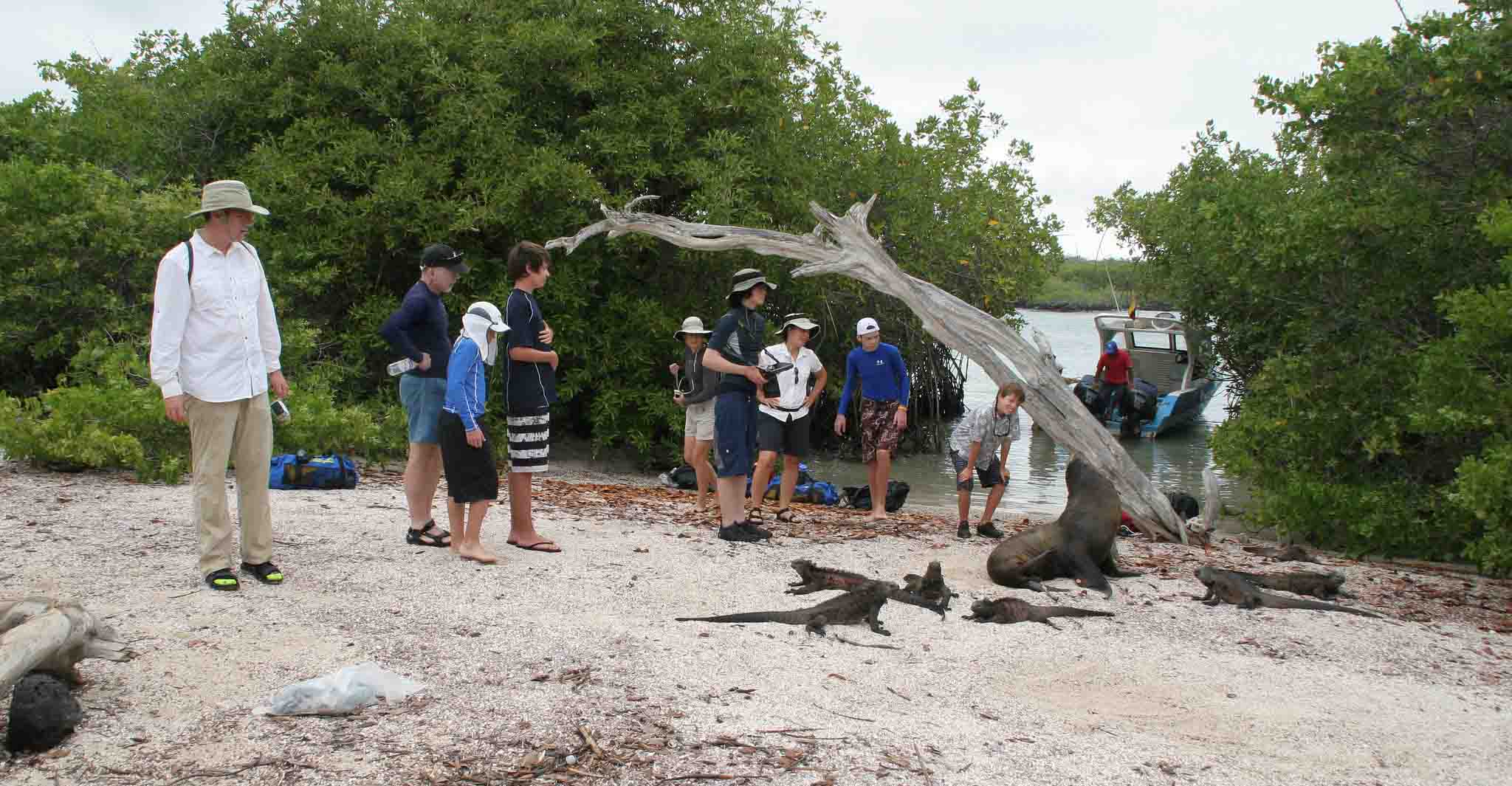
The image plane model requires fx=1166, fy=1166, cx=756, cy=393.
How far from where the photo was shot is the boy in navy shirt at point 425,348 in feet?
22.4

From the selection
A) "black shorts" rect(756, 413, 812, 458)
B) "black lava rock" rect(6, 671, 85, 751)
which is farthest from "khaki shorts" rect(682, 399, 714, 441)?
"black lava rock" rect(6, 671, 85, 751)

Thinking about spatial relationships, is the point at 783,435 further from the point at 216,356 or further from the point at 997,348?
the point at 216,356

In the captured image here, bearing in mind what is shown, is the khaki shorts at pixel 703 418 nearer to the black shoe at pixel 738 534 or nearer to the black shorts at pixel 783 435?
the black shorts at pixel 783 435

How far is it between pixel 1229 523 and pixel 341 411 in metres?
9.70

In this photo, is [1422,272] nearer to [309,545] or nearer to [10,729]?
[309,545]

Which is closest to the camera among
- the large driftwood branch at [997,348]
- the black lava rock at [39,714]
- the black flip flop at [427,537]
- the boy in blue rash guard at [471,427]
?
the black lava rock at [39,714]

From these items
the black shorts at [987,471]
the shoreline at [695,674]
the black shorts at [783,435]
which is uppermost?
the black shorts at [783,435]

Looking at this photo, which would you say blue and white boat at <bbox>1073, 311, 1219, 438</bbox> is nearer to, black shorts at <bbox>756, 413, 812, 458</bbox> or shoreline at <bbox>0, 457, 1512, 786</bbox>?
black shorts at <bbox>756, 413, 812, 458</bbox>

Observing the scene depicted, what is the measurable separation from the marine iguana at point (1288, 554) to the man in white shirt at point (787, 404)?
3790 millimetres

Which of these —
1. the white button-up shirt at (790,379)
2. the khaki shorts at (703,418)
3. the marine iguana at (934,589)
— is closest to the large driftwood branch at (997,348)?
the white button-up shirt at (790,379)

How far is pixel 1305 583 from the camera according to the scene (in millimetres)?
7508

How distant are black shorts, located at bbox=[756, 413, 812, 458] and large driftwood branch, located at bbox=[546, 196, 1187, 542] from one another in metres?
1.50

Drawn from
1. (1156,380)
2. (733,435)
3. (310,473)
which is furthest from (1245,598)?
(1156,380)

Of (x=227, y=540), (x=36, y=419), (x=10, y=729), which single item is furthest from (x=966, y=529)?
(x=36, y=419)
